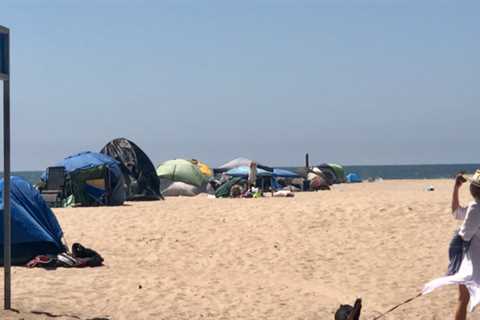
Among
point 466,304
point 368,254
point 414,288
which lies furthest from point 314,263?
point 466,304

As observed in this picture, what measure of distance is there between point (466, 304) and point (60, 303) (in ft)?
15.8

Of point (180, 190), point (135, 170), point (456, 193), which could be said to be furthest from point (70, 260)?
point (180, 190)

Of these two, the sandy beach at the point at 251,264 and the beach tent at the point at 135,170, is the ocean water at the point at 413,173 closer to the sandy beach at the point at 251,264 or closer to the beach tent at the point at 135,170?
the beach tent at the point at 135,170

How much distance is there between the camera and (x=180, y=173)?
34438mm

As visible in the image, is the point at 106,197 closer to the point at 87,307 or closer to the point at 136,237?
the point at 136,237

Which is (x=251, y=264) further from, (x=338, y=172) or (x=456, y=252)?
(x=338, y=172)

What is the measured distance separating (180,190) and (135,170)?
5819 millimetres

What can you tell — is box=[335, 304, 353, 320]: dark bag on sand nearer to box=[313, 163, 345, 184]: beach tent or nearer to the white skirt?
the white skirt

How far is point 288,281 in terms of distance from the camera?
11391 millimetres

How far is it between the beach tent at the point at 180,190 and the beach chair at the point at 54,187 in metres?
9.07

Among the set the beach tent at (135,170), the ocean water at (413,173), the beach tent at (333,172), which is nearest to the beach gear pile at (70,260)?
the beach tent at (135,170)

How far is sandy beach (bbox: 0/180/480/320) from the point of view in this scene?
31.5 ft

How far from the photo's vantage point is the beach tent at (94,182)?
77.2ft

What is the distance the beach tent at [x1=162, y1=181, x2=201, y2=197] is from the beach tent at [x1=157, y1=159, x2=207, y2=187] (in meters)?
0.32
